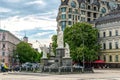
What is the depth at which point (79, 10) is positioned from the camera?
12288cm

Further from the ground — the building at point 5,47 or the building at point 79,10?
the building at point 79,10

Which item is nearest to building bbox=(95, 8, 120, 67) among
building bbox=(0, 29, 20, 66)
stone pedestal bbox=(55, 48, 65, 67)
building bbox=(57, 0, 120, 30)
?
building bbox=(57, 0, 120, 30)

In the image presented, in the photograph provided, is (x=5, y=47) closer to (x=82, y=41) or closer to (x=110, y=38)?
(x=82, y=41)

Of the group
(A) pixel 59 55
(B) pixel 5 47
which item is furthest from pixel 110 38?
(B) pixel 5 47

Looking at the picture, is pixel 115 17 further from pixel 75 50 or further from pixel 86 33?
pixel 75 50

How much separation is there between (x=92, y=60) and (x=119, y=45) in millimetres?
9526

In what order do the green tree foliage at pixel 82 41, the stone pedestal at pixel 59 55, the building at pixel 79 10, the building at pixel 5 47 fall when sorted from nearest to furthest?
the stone pedestal at pixel 59 55 → the green tree foliage at pixel 82 41 → the building at pixel 79 10 → the building at pixel 5 47

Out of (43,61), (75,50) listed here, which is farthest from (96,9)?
(43,61)

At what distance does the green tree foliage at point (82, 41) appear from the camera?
90.6 m

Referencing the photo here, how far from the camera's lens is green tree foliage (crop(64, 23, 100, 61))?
90.6 m

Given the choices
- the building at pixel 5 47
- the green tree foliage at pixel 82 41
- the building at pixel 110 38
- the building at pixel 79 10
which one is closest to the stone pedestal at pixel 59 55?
the green tree foliage at pixel 82 41

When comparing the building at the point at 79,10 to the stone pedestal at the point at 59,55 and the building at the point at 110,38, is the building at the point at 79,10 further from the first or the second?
the stone pedestal at the point at 59,55

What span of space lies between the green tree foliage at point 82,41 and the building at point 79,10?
71.1 ft

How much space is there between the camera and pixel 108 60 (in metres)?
97.4
